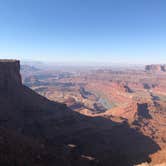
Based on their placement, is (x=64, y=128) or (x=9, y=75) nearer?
(x=64, y=128)

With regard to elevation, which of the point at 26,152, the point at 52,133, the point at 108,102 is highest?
the point at 26,152

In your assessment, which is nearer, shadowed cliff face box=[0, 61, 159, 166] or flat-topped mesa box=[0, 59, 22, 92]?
shadowed cliff face box=[0, 61, 159, 166]

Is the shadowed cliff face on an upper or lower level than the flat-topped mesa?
lower

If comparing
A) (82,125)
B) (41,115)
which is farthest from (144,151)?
(41,115)

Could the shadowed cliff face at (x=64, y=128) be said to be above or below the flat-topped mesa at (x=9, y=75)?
below

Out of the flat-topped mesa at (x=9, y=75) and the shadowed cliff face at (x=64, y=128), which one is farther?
the flat-topped mesa at (x=9, y=75)

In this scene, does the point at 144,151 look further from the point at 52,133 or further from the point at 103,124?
the point at 52,133
